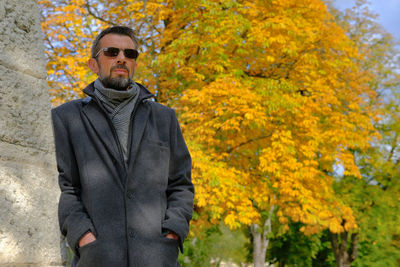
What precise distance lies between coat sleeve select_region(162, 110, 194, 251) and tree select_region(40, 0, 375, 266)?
6.90 m

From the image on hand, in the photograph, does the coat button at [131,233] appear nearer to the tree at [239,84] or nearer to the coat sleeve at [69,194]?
the coat sleeve at [69,194]

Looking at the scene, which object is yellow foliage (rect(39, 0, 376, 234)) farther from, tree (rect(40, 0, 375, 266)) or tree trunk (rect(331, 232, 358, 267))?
tree trunk (rect(331, 232, 358, 267))

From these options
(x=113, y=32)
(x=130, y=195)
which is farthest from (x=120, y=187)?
(x=113, y=32)

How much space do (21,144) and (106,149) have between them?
0.54m

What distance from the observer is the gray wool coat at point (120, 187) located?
174 centimetres

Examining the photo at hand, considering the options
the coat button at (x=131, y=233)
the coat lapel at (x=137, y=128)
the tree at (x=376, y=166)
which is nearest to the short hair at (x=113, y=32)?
the coat lapel at (x=137, y=128)

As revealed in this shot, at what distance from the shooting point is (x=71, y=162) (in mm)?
1907

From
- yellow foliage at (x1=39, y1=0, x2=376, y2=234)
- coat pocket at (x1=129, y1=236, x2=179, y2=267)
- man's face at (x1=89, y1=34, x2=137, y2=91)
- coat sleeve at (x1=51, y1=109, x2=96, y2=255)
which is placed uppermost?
yellow foliage at (x1=39, y1=0, x2=376, y2=234)

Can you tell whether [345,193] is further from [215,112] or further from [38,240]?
[38,240]

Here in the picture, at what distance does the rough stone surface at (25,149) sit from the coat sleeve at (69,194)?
276 mm

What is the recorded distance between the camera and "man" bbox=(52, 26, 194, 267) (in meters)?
1.75

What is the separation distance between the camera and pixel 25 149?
6.99 feet

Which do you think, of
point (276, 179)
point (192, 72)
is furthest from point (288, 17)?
point (276, 179)

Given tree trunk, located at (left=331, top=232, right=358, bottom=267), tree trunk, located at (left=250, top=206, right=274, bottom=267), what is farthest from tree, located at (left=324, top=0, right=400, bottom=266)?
tree trunk, located at (left=250, top=206, right=274, bottom=267)
